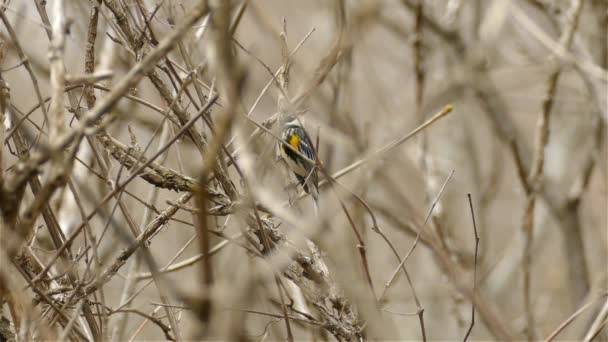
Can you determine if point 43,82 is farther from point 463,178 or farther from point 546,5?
point 463,178

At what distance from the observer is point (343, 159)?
4809 mm

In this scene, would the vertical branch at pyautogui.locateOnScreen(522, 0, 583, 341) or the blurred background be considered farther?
the vertical branch at pyautogui.locateOnScreen(522, 0, 583, 341)

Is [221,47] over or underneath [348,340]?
over

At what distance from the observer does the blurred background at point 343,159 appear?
1291 millimetres

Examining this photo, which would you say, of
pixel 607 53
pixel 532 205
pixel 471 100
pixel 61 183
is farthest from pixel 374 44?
pixel 61 183

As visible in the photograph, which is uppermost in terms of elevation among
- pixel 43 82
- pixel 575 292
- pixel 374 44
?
pixel 374 44

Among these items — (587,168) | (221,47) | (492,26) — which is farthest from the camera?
(587,168)

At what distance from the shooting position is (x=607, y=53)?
155 inches

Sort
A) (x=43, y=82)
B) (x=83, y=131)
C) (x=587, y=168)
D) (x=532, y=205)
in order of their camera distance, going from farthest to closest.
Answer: (x=587, y=168), (x=43, y=82), (x=532, y=205), (x=83, y=131)

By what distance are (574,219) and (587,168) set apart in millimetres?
350

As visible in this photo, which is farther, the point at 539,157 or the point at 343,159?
the point at 343,159

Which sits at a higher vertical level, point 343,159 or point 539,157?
point 343,159

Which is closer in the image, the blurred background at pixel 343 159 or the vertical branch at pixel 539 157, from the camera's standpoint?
the blurred background at pixel 343 159

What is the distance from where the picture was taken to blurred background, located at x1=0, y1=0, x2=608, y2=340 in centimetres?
129
